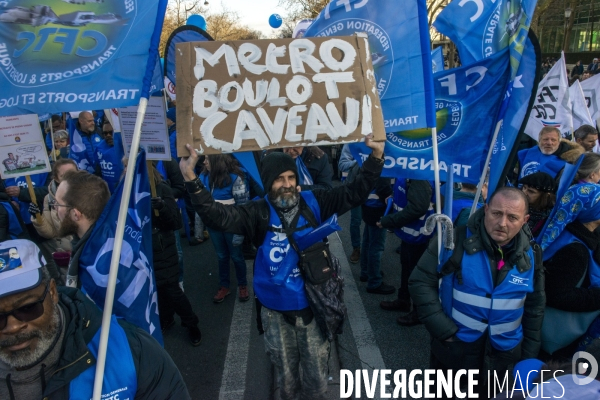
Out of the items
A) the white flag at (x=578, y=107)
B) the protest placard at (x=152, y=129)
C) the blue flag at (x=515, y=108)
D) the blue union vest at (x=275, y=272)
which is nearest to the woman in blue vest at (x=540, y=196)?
the blue flag at (x=515, y=108)

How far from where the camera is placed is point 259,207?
2.65m

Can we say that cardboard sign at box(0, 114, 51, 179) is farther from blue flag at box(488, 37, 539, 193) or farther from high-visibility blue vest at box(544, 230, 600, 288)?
high-visibility blue vest at box(544, 230, 600, 288)

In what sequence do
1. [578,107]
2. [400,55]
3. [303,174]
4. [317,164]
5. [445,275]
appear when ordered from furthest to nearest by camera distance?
1. [578,107]
2. [317,164]
3. [303,174]
4. [400,55]
5. [445,275]

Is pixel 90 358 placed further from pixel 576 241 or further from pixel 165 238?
pixel 576 241

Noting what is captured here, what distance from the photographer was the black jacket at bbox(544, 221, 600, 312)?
246cm

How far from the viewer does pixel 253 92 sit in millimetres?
2205

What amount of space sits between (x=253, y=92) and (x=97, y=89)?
2.45 ft

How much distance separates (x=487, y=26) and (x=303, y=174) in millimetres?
2164

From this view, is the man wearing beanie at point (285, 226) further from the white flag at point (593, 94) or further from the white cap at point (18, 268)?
the white flag at point (593, 94)

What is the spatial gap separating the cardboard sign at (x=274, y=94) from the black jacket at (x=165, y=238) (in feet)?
4.69

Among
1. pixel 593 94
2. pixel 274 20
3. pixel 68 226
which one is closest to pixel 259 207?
pixel 68 226

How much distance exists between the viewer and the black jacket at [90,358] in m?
1.55

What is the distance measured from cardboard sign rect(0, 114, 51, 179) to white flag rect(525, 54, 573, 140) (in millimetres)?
6041

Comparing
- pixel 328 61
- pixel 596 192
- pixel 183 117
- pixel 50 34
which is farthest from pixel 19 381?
pixel 596 192
